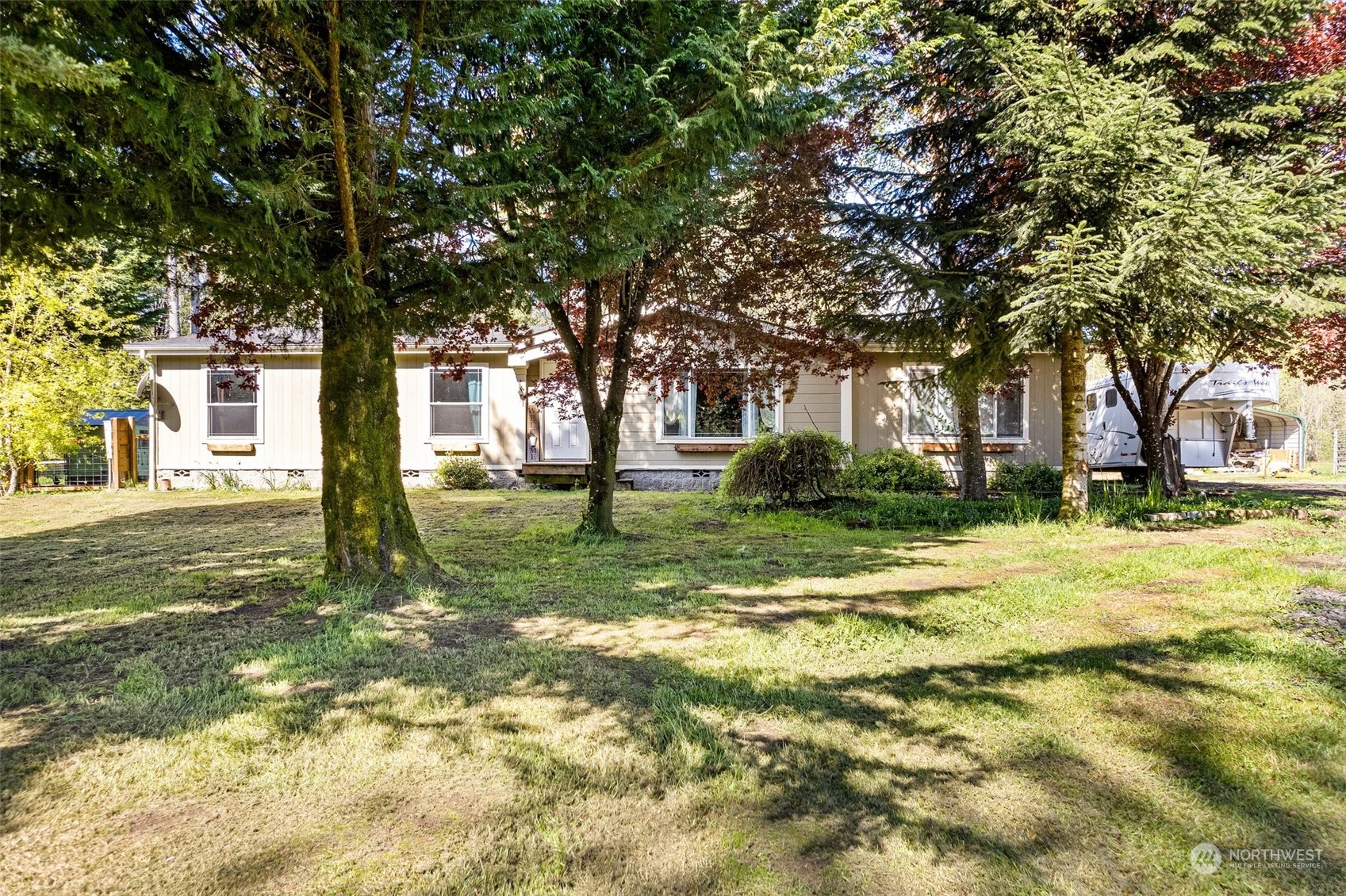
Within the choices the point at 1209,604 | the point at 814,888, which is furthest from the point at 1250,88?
the point at 814,888

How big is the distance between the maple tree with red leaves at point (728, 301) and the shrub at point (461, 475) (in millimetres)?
5254

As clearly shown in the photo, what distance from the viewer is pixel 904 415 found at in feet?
46.9

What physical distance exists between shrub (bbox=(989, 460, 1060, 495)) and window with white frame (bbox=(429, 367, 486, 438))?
36.0ft

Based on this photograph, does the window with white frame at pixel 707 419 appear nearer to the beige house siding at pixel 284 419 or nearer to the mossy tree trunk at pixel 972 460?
the beige house siding at pixel 284 419

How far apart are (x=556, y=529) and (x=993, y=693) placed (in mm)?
5861

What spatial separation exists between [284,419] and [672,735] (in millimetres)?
14832

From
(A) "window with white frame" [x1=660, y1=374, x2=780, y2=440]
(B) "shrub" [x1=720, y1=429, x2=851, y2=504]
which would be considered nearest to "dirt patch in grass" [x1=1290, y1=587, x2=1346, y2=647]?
(B) "shrub" [x1=720, y1=429, x2=851, y2=504]

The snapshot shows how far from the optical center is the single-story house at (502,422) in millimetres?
13969

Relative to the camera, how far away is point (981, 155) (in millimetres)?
8977

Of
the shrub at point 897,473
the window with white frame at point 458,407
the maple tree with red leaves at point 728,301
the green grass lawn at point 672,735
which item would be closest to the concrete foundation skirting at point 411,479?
the window with white frame at point 458,407

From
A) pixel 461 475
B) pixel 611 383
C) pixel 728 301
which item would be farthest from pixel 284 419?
pixel 728 301

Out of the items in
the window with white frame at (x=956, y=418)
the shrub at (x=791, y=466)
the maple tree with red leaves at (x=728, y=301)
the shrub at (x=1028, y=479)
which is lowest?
the shrub at (x=1028, y=479)

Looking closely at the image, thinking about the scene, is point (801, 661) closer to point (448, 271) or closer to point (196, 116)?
point (448, 271)

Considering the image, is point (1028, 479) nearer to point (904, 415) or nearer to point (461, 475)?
point (904, 415)
